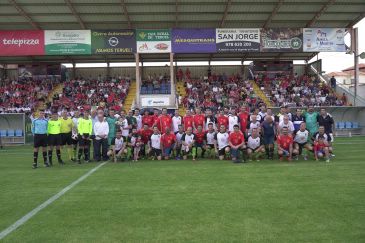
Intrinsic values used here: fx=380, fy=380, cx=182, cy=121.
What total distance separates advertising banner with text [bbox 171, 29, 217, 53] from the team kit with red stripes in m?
13.0

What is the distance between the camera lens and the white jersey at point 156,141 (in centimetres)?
1213

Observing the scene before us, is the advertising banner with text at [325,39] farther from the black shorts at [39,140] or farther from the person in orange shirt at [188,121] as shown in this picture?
the black shorts at [39,140]

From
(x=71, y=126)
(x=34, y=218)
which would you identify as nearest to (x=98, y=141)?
(x=71, y=126)

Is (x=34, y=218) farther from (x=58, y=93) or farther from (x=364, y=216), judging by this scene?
(x=58, y=93)

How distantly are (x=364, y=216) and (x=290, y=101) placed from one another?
23273 millimetres

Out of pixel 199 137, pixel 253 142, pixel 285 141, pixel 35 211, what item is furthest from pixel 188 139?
pixel 35 211

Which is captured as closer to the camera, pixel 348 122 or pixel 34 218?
pixel 34 218

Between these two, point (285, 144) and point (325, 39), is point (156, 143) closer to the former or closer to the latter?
point (285, 144)

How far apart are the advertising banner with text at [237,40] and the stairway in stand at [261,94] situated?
4531mm

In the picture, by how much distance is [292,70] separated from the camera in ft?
109

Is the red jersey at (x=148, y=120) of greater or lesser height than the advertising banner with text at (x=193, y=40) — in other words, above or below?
below

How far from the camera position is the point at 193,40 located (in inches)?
995

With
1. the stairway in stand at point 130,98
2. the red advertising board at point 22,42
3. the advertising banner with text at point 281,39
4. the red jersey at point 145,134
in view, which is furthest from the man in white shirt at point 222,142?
the red advertising board at point 22,42

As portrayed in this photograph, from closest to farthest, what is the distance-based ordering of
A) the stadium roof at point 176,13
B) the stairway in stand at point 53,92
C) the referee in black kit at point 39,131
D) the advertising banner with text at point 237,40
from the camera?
the referee in black kit at point 39,131 < the stadium roof at point 176,13 < the advertising banner with text at point 237,40 < the stairway in stand at point 53,92
